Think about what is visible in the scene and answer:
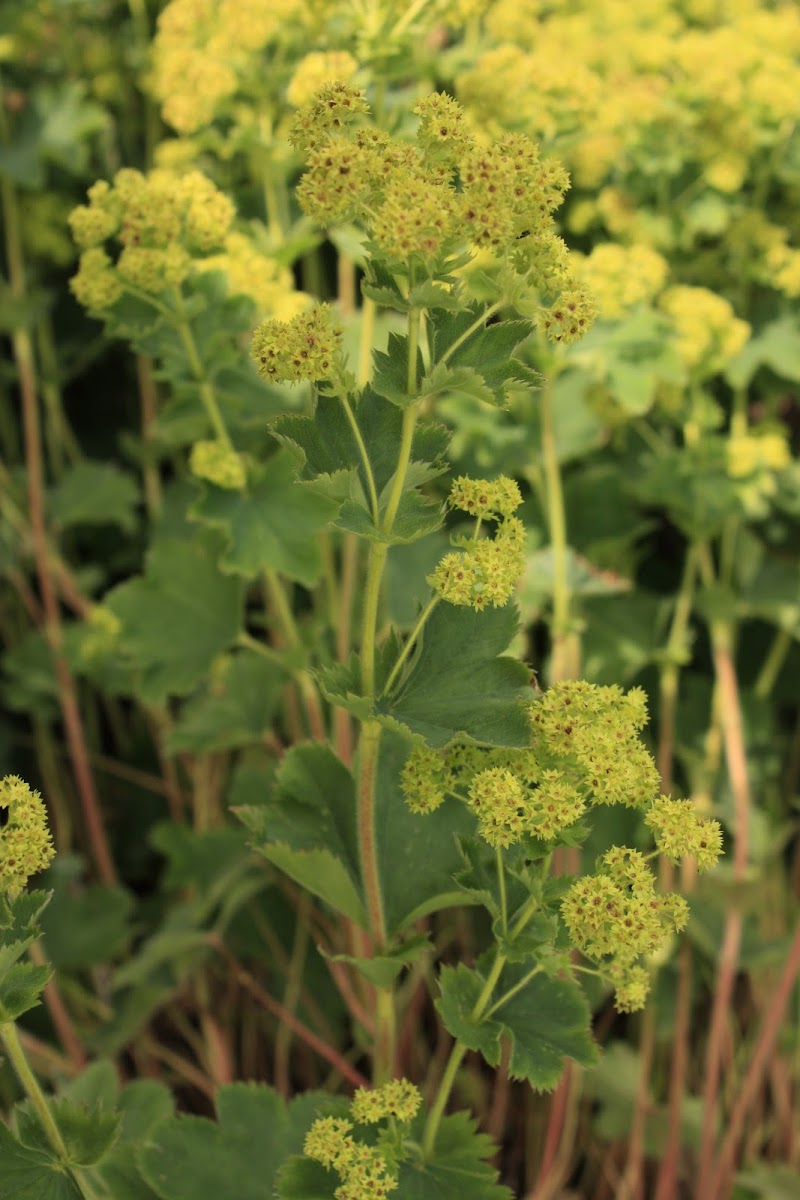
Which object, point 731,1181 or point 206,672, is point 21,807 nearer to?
point 206,672

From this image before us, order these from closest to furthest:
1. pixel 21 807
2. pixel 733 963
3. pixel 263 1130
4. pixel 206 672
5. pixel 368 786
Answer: pixel 21 807 < pixel 368 786 < pixel 263 1130 < pixel 206 672 < pixel 733 963

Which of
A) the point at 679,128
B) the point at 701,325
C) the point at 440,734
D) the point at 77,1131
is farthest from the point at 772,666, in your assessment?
the point at 77,1131

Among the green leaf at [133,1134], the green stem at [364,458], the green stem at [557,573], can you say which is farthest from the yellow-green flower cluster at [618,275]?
the green leaf at [133,1134]

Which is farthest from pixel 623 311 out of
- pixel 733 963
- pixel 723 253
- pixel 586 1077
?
pixel 586 1077

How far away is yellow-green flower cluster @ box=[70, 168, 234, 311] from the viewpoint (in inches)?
37.6

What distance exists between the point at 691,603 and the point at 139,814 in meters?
0.79

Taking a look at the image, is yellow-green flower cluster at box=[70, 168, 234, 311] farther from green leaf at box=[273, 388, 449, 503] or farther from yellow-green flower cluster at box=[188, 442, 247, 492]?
green leaf at box=[273, 388, 449, 503]

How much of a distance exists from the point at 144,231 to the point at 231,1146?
0.68m

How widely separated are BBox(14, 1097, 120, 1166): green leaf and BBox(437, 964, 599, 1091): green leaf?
0.21m

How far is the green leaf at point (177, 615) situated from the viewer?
120 centimetres

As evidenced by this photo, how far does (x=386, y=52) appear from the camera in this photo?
1.07 m

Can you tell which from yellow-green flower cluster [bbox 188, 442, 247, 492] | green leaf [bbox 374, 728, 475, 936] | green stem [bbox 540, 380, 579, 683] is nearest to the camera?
green leaf [bbox 374, 728, 475, 936]

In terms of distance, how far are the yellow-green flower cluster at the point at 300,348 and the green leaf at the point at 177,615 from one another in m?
0.58

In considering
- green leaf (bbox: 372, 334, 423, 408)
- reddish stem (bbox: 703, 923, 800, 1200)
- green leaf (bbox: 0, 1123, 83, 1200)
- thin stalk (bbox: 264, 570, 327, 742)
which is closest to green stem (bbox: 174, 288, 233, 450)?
thin stalk (bbox: 264, 570, 327, 742)
